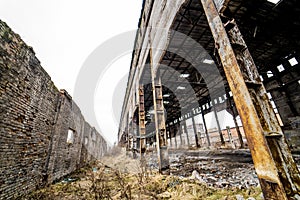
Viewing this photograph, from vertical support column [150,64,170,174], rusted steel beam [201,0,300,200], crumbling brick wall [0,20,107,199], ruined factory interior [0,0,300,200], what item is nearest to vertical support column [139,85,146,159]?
ruined factory interior [0,0,300,200]

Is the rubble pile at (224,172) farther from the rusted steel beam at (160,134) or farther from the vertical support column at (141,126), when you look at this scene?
the vertical support column at (141,126)

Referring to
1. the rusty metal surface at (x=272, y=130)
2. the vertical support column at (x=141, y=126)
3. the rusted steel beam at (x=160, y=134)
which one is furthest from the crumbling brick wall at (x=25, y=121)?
the rusty metal surface at (x=272, y=130)

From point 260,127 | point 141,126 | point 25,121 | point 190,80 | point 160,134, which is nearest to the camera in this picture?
point 260,127

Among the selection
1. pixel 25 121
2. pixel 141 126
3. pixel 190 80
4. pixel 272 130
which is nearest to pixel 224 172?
pixel 272 130

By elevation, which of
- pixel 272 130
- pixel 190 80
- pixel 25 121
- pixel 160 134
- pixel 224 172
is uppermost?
pixel 190 80

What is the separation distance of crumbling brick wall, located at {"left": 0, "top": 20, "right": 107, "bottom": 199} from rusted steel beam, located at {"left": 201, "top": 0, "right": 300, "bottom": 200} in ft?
19.2

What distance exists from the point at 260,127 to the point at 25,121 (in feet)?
22.1

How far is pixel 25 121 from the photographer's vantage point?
4945mm

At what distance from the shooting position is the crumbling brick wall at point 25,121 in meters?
4.05

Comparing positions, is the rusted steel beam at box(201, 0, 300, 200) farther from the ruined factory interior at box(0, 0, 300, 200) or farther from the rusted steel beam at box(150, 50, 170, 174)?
the rusted steel beam at box(150, 50, 170, 174)

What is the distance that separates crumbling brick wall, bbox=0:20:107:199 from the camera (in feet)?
13.3

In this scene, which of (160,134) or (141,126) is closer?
(160,134)

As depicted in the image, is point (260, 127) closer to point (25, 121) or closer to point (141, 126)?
point (25, 121)

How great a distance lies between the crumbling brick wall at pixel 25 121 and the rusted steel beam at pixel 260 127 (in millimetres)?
5840
